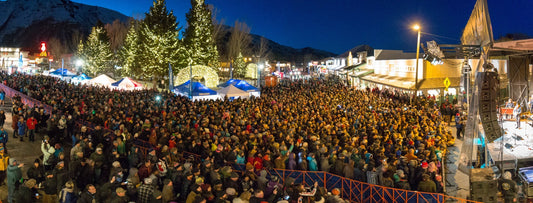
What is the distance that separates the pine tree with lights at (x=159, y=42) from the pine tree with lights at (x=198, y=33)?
2810 millimetres

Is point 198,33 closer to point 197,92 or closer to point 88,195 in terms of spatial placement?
point 197,92

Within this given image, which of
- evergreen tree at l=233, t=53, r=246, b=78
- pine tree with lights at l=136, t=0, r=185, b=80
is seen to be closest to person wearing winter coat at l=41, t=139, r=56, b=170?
pine tree with lights at l=136, t=0, r=185, b=80

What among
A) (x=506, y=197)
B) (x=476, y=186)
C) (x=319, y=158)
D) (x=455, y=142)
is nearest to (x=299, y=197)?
(x=319, y=158)

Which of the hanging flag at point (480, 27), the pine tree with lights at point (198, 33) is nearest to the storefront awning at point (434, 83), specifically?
the hanging flag at point (480, 27)

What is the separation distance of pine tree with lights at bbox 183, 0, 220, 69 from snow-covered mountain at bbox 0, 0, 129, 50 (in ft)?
395

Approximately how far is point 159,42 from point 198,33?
5192mm

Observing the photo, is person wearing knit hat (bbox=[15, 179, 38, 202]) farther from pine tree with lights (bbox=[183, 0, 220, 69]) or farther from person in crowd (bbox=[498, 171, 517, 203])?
pine tree with lights (bbox=[183, 0, 220, 69])

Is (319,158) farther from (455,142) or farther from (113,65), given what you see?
(113,65)

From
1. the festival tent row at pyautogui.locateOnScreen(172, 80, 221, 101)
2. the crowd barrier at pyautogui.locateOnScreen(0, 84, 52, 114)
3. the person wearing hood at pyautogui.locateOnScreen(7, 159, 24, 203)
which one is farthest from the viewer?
the festival tent row at pyautogui.locateOnScreen(172, 80, 221, 101)

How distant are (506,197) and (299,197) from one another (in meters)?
4.31

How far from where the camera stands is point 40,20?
16450cm

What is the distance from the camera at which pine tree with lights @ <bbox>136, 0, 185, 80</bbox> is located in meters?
33.6

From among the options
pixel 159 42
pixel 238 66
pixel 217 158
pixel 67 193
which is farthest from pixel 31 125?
pixel 238 66

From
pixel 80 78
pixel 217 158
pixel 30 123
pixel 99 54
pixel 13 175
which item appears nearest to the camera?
pixel 13 175
